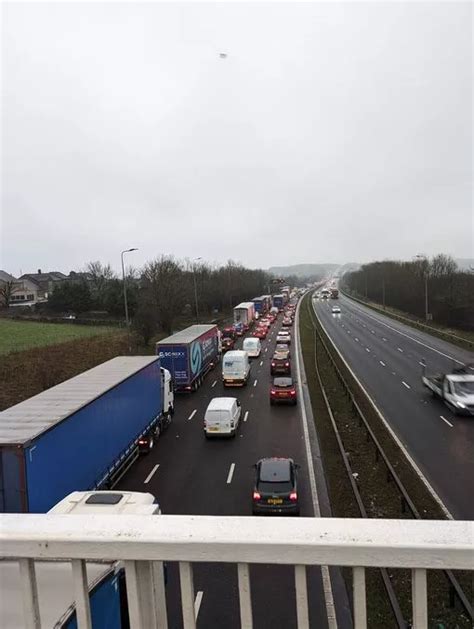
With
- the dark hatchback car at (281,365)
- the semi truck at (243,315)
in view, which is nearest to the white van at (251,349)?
the dark hatchback car at (281,365)

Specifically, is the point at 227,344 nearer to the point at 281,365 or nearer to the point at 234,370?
the point at 281,365

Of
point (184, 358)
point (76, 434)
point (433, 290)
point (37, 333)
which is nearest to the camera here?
point (76, 434)

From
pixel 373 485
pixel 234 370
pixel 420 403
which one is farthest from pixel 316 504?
pixel 234 370

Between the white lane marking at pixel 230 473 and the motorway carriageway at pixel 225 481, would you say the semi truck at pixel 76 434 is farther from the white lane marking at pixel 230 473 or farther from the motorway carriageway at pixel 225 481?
the white lane marking at pixel 230 473

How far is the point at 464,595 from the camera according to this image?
344 inches

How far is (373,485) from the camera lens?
48.2 feet

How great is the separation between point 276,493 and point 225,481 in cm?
333

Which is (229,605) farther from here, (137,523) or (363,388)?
(363,388)

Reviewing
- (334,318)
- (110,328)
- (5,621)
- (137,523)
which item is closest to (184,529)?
(137,523)

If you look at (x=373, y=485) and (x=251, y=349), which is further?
(x=251, y=349)

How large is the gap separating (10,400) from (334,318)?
57434mm

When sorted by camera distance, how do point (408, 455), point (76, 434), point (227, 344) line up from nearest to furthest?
point (76, 434)
point (408, 455)
point (227, 344)

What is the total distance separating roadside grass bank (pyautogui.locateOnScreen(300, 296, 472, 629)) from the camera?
8.73 meters

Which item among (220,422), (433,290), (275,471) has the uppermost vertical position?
(433,290)
